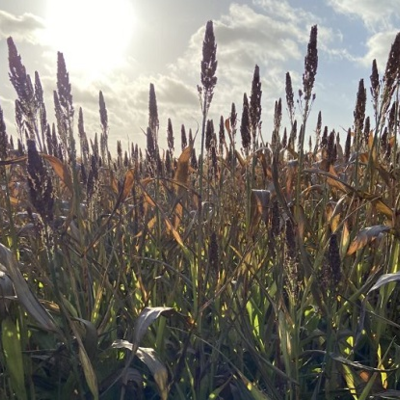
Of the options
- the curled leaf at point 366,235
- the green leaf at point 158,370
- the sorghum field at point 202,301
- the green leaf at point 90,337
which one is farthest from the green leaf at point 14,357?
the curled leaf at point 366,235

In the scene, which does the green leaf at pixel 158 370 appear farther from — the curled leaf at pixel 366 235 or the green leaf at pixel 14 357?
the curled leaf at pixel 366 235

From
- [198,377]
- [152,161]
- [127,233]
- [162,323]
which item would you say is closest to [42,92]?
[152,161]

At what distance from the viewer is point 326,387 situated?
149cm

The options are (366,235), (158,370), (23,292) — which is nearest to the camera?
(23,292)

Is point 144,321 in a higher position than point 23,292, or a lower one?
lower

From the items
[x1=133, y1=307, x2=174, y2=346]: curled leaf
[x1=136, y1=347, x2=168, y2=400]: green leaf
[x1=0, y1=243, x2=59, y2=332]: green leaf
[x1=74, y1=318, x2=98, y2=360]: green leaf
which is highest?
[x1=0, y1=243, x2=59, y2=332]: green leaf

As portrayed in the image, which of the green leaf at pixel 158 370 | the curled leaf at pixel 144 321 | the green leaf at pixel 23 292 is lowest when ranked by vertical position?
the green leaf at pixel 158 370

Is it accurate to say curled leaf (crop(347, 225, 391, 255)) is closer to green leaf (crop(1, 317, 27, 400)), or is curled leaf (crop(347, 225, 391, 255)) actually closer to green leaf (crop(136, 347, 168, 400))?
green leaf (crop(136, 347, 168, 400))

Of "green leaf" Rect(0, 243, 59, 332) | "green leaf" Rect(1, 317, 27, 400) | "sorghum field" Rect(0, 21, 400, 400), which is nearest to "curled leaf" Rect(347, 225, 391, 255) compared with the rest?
"sorghum field" Rect(0, 21, 400, 400)

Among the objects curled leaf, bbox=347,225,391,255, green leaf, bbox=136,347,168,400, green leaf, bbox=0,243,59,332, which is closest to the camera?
green leaf, bbox=0,243,59,332

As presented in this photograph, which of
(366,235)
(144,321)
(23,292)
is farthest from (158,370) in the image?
(366,235)

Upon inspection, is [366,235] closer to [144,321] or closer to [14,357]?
[144,321]

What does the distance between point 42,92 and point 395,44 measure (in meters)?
1.52

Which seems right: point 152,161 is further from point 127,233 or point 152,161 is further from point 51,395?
point 51,395
